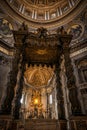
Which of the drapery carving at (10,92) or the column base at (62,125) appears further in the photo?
the column base at (62,125)

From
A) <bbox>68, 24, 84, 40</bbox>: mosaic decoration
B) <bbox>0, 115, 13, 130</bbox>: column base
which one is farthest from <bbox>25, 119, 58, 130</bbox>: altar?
<bbox>68, 24, 84, 40</bbox>: mosaic decoration

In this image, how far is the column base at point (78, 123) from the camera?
4.51 meters

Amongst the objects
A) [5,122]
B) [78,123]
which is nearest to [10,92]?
[5,122]

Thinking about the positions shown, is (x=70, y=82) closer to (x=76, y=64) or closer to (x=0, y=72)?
(x=76, y=64)

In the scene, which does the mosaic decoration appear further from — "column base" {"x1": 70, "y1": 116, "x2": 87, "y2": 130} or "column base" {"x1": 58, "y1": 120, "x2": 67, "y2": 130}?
"column base" {"x1": 70, "y1": 116, "x2": 87, "y2": 130}

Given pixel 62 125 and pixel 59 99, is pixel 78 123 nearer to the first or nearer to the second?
pixel 62 125

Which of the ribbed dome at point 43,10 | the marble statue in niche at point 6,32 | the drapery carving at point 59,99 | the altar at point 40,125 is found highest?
the ribbed dome at point 43,10

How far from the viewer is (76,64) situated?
1123 centimetres

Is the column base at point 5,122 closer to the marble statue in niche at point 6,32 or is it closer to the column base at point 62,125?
the column base at point 62,125

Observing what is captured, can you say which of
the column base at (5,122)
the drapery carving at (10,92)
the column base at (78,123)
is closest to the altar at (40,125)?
the column base at (78,123)

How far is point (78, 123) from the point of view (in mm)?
4535

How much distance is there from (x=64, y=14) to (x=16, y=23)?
22.9 feet

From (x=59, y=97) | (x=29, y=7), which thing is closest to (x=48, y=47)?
(x=59, y=97)

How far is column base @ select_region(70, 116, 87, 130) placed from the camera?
4.51m
